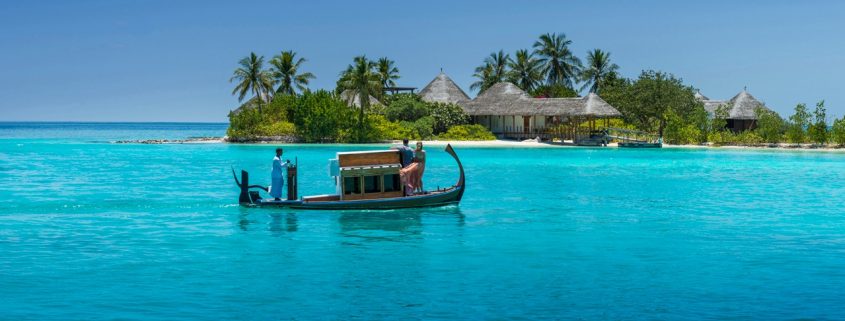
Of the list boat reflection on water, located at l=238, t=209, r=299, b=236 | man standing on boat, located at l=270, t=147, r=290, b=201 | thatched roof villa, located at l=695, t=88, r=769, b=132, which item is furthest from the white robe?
thatched roof villa, located at l=695, t=88, r=769, b=132

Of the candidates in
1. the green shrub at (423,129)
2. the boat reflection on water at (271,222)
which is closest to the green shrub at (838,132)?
the green shrub at (423,129)

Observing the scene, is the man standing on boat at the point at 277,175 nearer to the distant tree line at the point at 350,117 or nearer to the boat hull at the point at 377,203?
the boat hull at the point at 377,203

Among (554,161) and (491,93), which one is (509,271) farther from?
(491,93)

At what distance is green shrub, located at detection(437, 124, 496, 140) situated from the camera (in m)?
75.3

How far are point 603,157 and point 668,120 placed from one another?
21.7 metres

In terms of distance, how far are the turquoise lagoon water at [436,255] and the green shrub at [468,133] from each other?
139ft

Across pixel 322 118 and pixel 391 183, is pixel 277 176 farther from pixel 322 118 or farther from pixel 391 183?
pixel 322 118

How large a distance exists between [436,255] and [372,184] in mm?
6118

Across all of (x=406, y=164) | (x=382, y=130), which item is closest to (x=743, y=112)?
(x=382, y=130)

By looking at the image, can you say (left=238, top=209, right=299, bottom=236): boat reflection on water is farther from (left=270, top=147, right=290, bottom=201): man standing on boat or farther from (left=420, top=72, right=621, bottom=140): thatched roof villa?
(left=420, top=72, right=621, bottom=140): thatched roof villa

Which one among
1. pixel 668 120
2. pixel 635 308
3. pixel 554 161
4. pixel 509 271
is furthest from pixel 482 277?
pixel 668 120

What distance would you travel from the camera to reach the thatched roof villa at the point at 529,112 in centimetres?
7138

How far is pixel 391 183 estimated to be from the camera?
22.7 metres

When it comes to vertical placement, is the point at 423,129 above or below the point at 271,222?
above
